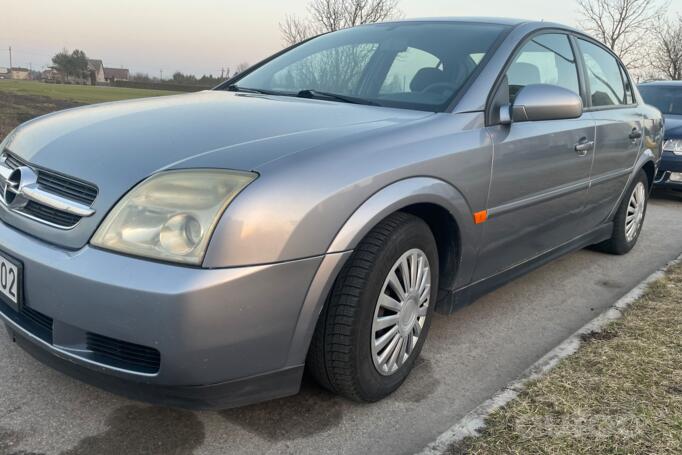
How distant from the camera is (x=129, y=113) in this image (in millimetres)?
2502

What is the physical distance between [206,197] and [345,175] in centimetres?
46

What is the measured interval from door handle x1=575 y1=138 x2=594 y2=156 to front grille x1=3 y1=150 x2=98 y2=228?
8.34ft

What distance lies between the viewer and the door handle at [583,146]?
130 inches

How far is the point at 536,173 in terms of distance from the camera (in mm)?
2932

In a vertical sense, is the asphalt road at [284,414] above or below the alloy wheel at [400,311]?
below

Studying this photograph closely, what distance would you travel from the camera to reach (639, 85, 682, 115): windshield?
27.5 ft

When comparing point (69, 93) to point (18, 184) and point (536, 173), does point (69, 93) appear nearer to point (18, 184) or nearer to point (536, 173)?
point (18, 184)

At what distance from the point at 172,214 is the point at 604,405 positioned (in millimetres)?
1762

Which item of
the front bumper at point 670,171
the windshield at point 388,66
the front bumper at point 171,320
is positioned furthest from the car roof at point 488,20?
the front bumper at point 670,171

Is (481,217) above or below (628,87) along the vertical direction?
below

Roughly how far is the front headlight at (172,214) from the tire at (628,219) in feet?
11.6

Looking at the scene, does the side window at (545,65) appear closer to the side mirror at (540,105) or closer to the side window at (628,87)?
the side mirror at (540,105)

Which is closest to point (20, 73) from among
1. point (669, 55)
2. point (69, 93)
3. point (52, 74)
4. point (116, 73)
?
point (116, 73)

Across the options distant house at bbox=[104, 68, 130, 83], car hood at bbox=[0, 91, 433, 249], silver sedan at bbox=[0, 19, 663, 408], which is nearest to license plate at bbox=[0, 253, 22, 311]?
silver sedan at bbox=[0, 19, 663, 408]
